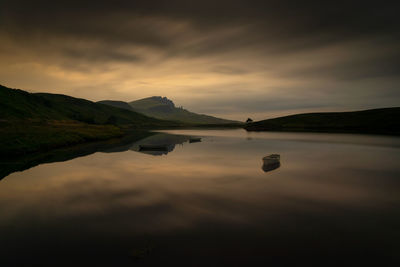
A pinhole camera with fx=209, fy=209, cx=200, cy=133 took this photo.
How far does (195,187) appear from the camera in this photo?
1136 inches

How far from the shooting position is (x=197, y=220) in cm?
1822

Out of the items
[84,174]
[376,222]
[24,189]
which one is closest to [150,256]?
[376,222]

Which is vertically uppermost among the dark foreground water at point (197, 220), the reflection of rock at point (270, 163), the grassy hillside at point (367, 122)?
the grassy hillside at point (367, 122)

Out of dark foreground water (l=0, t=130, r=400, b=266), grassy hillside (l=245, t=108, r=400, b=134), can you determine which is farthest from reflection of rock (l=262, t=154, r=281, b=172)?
grassy hillside (l=245, t=108, r=400, b=134)

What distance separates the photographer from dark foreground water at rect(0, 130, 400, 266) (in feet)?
42.9

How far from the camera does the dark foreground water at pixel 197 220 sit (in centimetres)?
1309

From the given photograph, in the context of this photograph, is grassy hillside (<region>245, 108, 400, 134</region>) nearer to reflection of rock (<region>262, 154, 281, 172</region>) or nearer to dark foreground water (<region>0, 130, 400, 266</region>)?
reflection of rock (<region>262, 154, 281, 172</region>)

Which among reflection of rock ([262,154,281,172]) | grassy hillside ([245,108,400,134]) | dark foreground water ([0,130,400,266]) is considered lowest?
dark foreground water ([0,130,400,266])

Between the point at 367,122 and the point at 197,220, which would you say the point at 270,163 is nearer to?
the point at 197,220

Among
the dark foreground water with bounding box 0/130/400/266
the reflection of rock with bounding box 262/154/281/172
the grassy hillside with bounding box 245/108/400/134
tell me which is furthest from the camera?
the grassy hillside with bounding box 245/108/400/134

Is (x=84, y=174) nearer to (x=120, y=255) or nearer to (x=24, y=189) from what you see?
(x=24, y=189)

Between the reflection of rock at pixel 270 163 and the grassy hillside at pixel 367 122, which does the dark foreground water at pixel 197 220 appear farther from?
the grassy hillside at pixel 367 122

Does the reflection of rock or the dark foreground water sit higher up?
the reflection of rock

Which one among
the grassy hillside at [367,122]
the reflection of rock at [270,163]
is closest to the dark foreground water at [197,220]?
the reflection of rock at [270,163]
